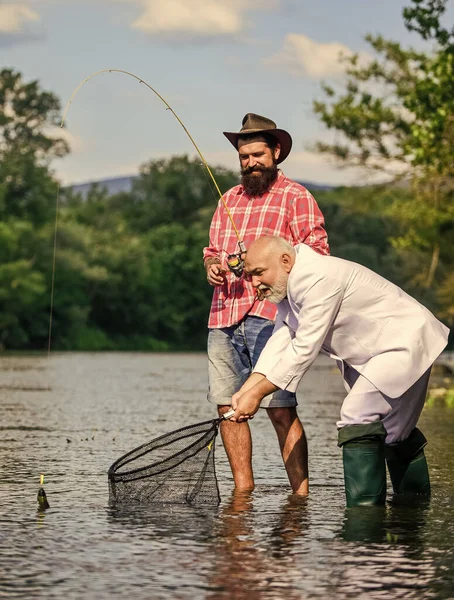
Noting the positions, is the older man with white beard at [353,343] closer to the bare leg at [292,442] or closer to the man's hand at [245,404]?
the man's hand at [245,404]

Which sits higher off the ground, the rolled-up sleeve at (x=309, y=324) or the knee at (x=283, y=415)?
the rolled-up sleeve at (x=309, y=324)

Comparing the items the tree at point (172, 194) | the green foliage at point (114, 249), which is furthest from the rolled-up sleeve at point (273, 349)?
the tree at point (172, 194)

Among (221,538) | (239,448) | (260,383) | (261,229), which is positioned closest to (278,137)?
(261,229)

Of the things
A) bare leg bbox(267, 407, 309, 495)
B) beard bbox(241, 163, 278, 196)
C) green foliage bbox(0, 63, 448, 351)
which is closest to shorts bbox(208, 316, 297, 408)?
bare leg bbox(267, 407, 309, 495)

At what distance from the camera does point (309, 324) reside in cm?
735

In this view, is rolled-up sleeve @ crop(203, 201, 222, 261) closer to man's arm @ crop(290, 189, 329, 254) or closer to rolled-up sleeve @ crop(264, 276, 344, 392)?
man's arm @ crop(290, 189, 329, 254)

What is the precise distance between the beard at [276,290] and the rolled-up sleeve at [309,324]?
0.10 m

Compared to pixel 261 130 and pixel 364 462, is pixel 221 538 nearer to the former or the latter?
pixel 364 462

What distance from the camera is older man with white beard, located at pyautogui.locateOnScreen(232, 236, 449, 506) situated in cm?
737

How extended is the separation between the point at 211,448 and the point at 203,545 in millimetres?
1628

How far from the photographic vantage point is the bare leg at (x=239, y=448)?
8336 millimetres

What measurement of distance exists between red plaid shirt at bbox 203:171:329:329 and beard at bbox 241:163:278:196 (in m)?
0.05

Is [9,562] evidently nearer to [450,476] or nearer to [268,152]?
[268,152]

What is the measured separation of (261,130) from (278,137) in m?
0.15
